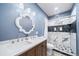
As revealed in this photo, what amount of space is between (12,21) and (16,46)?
392 millimetres

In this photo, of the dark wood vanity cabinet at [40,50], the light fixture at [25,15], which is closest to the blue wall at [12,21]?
the light fixture at [25,15]

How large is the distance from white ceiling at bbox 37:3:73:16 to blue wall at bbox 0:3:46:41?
0.08 meters

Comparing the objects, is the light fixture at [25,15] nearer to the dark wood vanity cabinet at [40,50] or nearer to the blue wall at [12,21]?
the blue wall at [12,21]

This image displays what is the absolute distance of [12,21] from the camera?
6.76 ft

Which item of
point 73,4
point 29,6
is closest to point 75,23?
point 73,4

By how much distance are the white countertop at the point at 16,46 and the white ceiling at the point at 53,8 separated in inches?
18.1

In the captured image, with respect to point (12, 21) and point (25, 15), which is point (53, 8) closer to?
point (25, 15)

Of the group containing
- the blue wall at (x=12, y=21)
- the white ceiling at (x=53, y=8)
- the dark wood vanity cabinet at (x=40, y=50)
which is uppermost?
the white ceiling at (x=53, y=8)

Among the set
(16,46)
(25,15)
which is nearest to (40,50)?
(16,46)

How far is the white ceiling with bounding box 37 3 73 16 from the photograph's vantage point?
2.10m

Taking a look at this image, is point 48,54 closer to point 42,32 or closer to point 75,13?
point 42,32

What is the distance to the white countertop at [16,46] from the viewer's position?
76.7 inches

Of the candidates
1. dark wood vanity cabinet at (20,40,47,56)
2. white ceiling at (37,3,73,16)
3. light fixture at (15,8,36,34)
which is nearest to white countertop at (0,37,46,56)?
dark wood vanity cabinet at (20,40,47,56)

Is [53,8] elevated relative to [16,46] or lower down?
elevated
